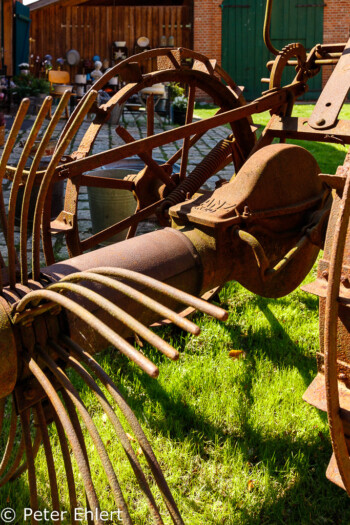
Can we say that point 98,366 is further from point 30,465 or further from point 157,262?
point 157,262

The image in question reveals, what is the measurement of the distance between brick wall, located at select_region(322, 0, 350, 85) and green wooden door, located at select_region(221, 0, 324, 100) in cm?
17

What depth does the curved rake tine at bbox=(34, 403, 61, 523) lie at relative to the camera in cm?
135

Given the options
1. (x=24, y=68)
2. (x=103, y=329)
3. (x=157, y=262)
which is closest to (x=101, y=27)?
(x=24, y=68)

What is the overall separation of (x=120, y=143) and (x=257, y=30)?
31.0 feet

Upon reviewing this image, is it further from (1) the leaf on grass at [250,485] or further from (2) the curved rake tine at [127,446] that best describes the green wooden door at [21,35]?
(2) the curved rake tine at [127,446]

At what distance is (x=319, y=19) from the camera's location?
16.6m

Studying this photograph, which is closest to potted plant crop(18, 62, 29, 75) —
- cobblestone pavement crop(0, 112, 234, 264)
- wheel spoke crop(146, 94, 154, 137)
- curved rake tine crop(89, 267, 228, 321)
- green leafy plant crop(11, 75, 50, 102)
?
green leafy plant crop(11, 75, 50, 102)

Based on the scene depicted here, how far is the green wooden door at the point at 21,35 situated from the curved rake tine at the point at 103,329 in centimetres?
1548

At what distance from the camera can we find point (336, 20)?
16562 mm

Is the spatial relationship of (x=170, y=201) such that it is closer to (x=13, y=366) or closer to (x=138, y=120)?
(x=13, y=366)

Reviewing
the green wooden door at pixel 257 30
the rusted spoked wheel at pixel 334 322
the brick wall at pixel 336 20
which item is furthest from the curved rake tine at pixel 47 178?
the brick wall at pixel 336 20

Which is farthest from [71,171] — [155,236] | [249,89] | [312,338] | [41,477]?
[249,89]

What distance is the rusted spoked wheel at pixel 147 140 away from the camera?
2701 millimetres

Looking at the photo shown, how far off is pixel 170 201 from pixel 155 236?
33.4 inches
